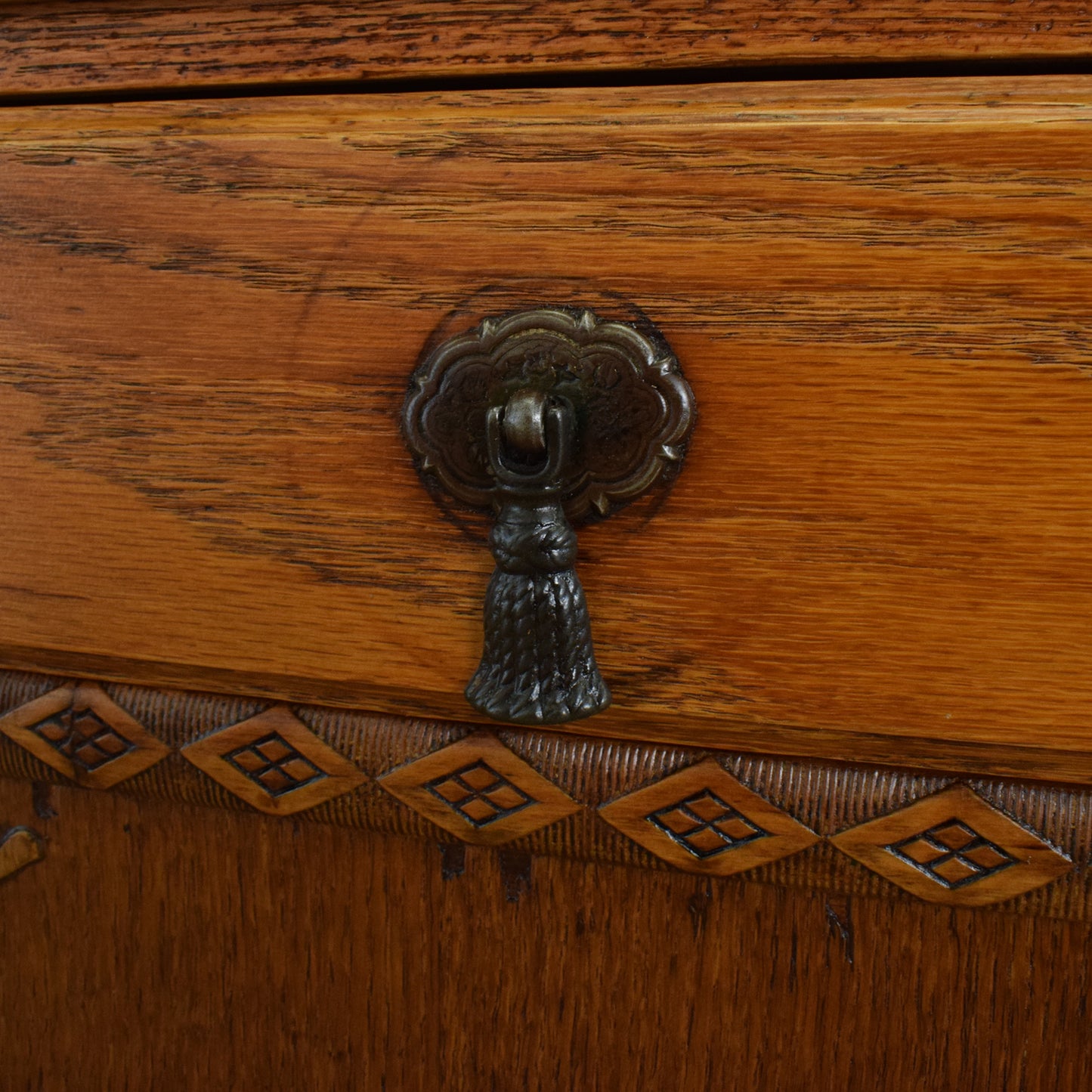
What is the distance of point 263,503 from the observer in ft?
1.21

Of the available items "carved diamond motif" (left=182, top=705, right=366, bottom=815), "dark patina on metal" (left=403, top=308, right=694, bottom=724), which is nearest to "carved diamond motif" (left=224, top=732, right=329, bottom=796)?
"carved diamond motif" (left=182, top=705, right=366, bottom=815)

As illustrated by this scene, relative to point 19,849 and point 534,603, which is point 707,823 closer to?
point 534,603

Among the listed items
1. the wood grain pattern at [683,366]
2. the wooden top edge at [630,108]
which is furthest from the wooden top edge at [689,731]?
the wooden top edge at [630,108]

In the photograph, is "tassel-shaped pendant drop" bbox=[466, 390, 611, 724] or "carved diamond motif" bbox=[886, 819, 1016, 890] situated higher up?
"tassel-shaped pendant drop" bbox=[466, 390, 611, 724]

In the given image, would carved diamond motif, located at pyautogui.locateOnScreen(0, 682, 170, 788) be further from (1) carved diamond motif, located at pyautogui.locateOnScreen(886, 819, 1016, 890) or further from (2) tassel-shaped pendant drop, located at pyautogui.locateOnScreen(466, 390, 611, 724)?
(1) carved diamond motif, located at pyautogui.locateOnScreen(886, 819, 1016, 890)

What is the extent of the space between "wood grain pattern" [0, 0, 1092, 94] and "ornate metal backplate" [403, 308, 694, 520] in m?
0.08

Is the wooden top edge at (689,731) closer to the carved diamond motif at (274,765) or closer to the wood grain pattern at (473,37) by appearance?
the carved diamond motif at (274,765)

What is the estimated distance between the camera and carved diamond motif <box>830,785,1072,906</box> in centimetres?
33

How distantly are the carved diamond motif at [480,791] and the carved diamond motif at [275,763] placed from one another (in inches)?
1.0

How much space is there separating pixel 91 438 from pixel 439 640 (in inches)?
6.0

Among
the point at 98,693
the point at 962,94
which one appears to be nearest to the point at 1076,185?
the point at 962,94

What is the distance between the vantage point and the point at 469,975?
1.42 ft

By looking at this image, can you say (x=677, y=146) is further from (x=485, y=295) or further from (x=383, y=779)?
(x=383, y=779)

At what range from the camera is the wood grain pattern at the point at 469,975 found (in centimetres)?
39
